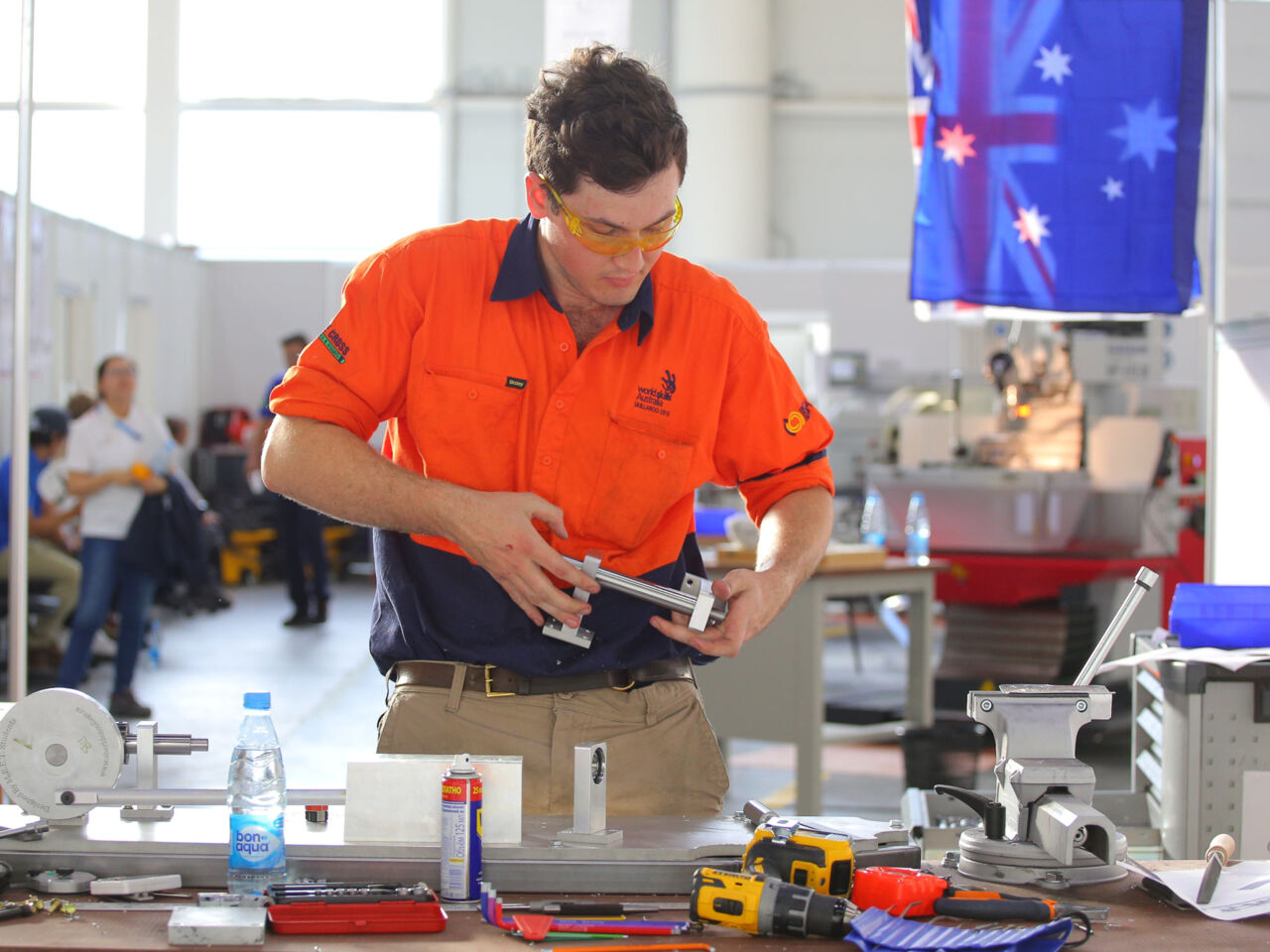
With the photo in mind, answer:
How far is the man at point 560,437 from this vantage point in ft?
5.20

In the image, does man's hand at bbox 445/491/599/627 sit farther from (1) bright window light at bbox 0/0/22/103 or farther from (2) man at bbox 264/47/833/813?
(1) bright window light at bbox 0/0/22/103

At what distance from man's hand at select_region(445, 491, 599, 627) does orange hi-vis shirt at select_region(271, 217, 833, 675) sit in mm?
142

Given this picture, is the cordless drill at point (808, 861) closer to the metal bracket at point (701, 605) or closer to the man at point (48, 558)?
the metal bracket at point (701, 605)

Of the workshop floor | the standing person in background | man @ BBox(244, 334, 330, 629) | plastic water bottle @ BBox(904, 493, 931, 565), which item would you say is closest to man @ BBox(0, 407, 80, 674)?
the workshop floor

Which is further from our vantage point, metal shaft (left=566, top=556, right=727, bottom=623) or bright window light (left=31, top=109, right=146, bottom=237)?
bright window light (left=31, top=109, right=146, bottom=237)

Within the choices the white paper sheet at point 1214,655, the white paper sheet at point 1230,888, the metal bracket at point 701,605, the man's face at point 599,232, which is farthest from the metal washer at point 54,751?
the white paper sheet at point 1214,655

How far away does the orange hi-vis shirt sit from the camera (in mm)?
1674

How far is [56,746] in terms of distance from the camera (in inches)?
57.2

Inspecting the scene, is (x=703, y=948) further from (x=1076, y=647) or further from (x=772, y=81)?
(x=772, y=81)

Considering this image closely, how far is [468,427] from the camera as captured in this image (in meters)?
1.68

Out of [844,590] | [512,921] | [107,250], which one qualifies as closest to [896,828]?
[512,921]

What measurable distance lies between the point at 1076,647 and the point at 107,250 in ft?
23.8

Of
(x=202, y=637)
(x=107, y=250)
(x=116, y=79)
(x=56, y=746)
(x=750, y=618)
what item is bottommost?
(x=202, y=637)

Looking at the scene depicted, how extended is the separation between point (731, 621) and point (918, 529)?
366 cm
